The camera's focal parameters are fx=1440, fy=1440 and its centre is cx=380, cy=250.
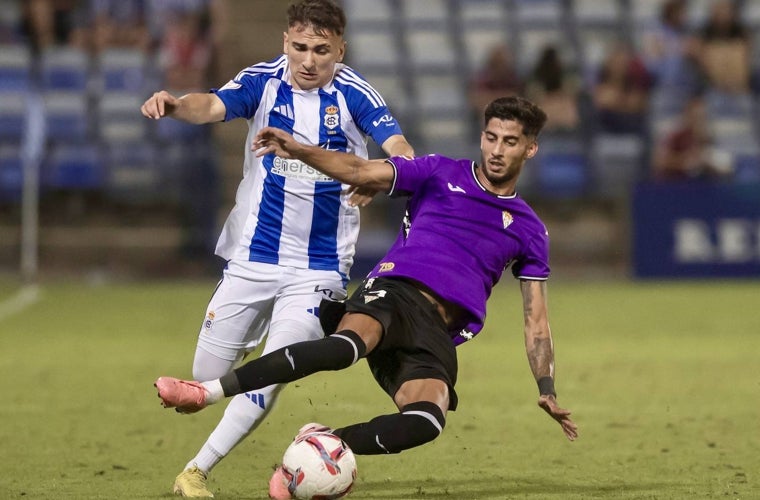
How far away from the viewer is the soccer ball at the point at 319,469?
5.73m

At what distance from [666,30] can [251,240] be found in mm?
14268

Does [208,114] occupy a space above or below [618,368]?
above

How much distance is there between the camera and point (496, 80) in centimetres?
1830

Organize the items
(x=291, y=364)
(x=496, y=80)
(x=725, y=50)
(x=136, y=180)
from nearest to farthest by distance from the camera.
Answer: (x=291, y=364) < (x=136, y=180) < (x=496, y=80) < (x=725, y=50)

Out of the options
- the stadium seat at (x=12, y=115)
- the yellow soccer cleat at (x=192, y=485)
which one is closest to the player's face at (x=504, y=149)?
the yellow soccer cleat at (x=192, y=485)

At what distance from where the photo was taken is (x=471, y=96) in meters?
19.1

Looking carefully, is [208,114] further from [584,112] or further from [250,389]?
[584,112]

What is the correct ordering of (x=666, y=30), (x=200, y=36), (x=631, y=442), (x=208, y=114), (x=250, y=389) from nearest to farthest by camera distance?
1. (x=250, y=389)
2. (x=208, y=114)
3. (x=631, y=442)
4. (x=200, y=36)
5. (x=666, y=30)

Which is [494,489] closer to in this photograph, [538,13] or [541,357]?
[541,357]

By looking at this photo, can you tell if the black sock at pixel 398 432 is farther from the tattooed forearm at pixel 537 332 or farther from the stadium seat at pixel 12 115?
the stadium seat at pixel 12 115

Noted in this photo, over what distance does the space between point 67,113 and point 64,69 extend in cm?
69

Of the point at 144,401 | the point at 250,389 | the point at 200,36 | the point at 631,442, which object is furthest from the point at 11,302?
the point at 250,389

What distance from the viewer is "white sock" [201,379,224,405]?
5.56 m

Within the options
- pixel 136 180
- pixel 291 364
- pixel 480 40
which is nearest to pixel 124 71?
pixel 136 180
